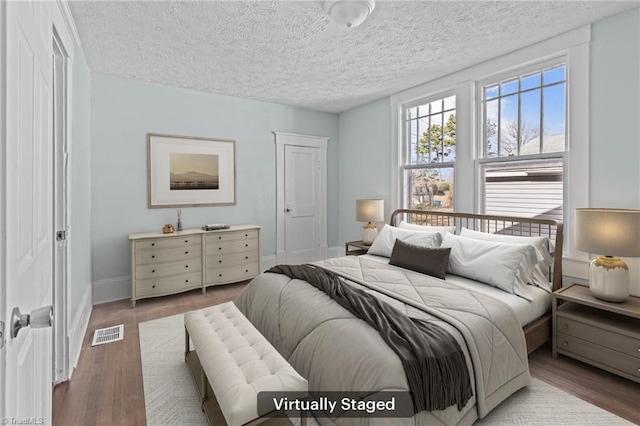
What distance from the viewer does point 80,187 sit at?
288 cm

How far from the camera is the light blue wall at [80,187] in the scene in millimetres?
2500

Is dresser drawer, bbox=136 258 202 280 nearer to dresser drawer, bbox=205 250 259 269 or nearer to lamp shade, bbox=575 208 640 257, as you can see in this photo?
dresser drawer, bbox=205 250 259 269

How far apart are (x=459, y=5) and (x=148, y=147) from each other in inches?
143

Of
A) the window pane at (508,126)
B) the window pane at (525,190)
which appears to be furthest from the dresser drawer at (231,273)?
the window pane at (508,126)

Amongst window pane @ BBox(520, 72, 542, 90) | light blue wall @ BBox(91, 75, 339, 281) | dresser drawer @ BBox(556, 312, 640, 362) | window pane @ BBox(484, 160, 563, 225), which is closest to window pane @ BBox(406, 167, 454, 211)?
window pane @ BBox(484, 160, 563, 225)

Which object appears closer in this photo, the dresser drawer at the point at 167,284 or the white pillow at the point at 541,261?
the white pillow at the point at 541,261

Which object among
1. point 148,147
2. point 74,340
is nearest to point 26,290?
point 74,340

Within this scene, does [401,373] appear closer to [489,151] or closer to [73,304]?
[73,304]

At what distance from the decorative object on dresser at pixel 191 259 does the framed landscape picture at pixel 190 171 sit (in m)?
0.46

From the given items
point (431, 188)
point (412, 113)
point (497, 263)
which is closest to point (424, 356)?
point (497, 263)

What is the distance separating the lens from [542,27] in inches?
105

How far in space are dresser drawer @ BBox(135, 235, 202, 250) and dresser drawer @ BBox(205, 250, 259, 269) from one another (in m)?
0.29

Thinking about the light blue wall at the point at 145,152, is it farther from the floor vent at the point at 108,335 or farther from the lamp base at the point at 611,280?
the lamp base at the point at 611,280

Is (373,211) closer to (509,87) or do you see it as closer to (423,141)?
(423,141)
